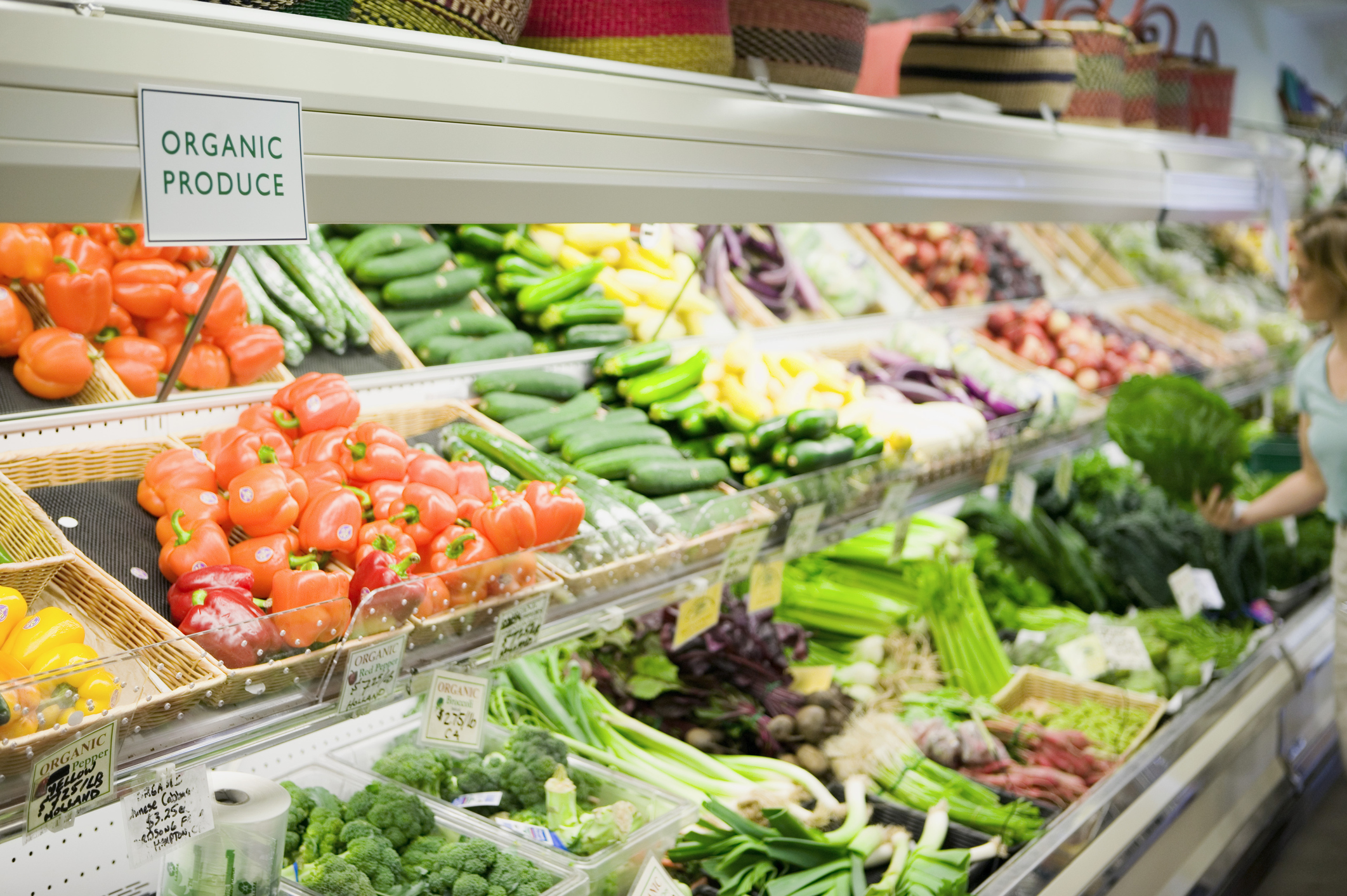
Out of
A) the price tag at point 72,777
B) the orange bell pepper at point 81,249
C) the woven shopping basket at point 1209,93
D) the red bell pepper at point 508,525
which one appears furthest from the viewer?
the woven shopping basket at point 1209,93

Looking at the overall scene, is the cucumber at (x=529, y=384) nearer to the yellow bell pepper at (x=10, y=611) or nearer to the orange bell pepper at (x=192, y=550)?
the orange bell pepper at (x=192, y=550)

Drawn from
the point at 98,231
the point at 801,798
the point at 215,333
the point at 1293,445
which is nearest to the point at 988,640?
the point at 801,798

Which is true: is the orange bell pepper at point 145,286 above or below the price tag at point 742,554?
above

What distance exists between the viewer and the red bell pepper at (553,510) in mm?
2186

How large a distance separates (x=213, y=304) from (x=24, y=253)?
37 centimetres

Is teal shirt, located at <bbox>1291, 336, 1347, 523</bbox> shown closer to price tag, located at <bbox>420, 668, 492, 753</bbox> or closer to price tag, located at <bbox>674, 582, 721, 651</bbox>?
price tag, located at <bbox>674, 582, 721, 651</bbox>

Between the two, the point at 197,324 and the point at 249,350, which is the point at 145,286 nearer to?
the point at 249,350

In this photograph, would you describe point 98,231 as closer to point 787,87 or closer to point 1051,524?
point 787,87

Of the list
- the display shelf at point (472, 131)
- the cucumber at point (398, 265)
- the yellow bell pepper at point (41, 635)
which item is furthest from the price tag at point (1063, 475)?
the yellow bell pepper at point (41, 635)

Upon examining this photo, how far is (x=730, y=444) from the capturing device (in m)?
3.05

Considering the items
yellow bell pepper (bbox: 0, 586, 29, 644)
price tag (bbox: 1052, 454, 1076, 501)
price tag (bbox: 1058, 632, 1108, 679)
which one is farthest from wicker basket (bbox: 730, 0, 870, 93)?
price tag (bbox: 1058, 632, 1108, 679)

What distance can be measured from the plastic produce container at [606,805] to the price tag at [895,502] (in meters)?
0.98

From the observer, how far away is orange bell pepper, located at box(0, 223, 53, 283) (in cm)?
221

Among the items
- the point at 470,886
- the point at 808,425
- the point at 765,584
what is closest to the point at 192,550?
the point at 470,886
